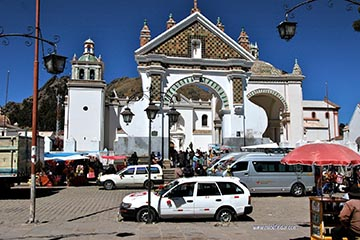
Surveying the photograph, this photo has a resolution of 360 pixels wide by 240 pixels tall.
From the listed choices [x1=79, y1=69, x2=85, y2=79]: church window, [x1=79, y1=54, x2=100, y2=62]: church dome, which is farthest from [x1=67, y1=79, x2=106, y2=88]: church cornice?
[x1=79, y1=54, x2=100, y2=62]: church dome

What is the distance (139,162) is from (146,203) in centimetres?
1594

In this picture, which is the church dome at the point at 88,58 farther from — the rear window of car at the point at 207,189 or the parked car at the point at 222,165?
the rear window of car at the point at 207,189

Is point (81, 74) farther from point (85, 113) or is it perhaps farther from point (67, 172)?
point (67, 172)

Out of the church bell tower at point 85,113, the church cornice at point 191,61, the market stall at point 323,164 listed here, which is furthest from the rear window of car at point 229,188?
the church bell tower at point 85,113

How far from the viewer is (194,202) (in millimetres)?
12078

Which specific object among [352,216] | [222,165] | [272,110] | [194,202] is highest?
[272,110]

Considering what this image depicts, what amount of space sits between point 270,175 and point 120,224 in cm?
1027

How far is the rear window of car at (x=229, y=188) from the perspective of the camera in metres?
12.3

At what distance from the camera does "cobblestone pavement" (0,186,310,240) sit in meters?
9.93

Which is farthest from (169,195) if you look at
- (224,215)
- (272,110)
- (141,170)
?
(272,110)

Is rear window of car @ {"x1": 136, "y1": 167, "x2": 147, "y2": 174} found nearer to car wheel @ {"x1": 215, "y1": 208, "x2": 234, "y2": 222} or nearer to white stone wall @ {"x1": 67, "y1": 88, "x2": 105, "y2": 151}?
car wheel @ {"x1": 215, "y1": 208, "x2": 234, "y2": 222}

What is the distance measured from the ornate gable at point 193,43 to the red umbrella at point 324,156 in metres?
21.3

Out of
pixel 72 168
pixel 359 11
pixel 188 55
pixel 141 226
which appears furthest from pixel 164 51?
pixel 141 226

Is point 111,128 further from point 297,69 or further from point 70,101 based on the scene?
point 297,69
